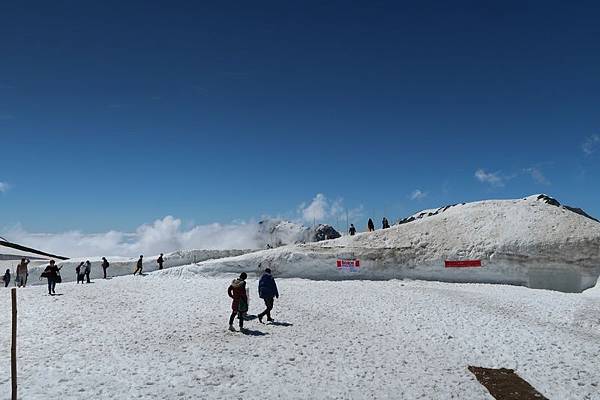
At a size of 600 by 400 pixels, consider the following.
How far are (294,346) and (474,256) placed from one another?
26.0 meters

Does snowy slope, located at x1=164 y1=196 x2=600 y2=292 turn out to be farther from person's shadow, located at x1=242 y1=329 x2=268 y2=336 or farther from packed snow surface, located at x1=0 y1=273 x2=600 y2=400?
person's shadow, located at x1=242 y1=329 x2=268 y2=336

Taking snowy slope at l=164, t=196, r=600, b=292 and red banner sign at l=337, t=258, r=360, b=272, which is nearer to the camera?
snowy slope at l=164, t=196, r=600, b=292

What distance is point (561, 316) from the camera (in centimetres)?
2484

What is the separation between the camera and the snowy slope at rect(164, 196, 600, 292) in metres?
36.9

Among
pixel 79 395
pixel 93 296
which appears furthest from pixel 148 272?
pixel 79 395

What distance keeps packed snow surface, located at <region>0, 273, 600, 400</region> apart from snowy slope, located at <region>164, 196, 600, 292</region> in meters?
10.3

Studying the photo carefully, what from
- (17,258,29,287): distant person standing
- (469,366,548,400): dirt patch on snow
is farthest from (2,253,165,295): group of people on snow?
(469,366,548,400): dirt patch on snow

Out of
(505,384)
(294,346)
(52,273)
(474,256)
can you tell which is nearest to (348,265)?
(474,256)

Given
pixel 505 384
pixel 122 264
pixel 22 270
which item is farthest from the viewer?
pixel 122 264

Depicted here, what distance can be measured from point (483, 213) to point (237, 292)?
3192 centimetres

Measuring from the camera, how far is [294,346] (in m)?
16.0

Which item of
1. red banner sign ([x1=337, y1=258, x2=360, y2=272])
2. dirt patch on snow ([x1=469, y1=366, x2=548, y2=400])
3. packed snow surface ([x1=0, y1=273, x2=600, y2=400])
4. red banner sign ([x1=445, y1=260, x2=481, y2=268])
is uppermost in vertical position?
red banner sign ([x1=337, y1=258, x2=360, y2=272])

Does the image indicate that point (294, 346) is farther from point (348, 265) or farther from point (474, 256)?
point (474, 256)

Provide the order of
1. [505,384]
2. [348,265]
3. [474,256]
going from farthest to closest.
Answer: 1. [474,256]
2. [348,265]
3. [505,384]
